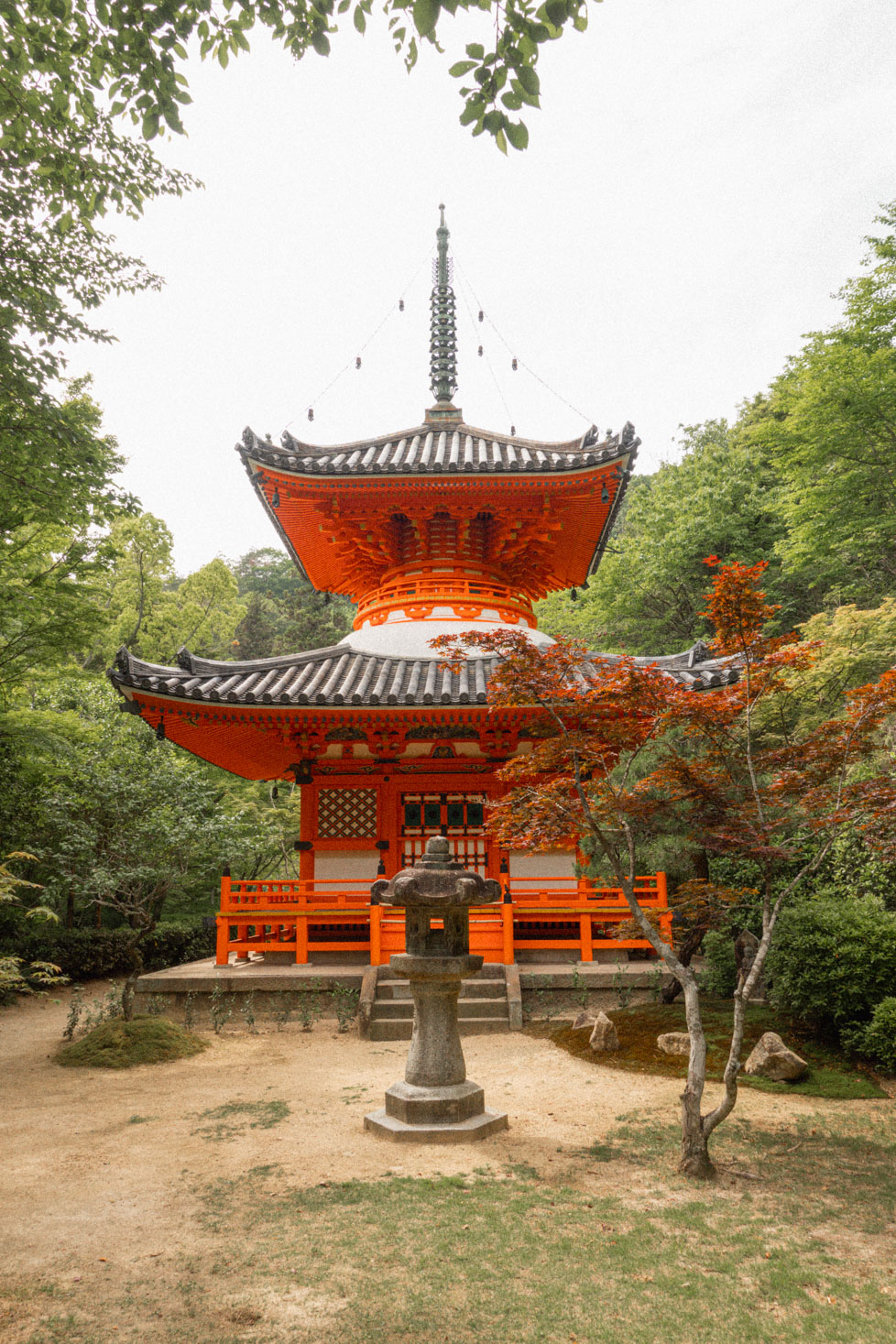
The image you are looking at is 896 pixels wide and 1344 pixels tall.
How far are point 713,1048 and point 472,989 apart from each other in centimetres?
318

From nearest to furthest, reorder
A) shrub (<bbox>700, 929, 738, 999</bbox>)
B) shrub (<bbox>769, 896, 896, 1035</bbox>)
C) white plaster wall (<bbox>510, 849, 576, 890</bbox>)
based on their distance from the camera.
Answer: shrub (<bbox>769, 896, 896, 1035</bbox>) → shrub (<bbox>700, 929, 738, 999</bbox>) → white plaster wall (<bbox>510, 849, 576, 890</bbox>)

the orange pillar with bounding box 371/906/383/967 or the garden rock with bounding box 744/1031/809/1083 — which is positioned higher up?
the orange pillar with bounding box 371/906/383/967

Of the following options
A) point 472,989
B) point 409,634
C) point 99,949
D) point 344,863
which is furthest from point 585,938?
point 99,949

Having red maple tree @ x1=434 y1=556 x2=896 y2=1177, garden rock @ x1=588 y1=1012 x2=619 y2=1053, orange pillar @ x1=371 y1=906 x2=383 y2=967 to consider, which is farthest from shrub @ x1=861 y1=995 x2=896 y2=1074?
orange pillar @ x1=371 y1=906 x2=383 y2=967

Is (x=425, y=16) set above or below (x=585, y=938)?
above

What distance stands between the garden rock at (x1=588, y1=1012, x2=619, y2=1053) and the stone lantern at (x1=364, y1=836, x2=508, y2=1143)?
2561 mm

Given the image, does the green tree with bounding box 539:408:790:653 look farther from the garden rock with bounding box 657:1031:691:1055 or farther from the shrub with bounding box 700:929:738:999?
the garden rock with bounding box 657:1031:691:1055

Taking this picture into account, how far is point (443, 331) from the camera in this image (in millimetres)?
18781

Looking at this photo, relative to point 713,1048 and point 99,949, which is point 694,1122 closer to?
point 713,1048

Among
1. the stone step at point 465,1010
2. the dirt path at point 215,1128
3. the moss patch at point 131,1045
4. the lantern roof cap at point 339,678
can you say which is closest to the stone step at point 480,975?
the stone step at point 465,1010

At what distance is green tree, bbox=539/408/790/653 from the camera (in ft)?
76.4

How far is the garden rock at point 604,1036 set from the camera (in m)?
8.48

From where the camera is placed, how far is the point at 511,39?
3.92 metres

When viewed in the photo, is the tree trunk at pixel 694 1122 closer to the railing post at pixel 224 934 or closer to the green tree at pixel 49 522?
the railing post at pixel 224 934
